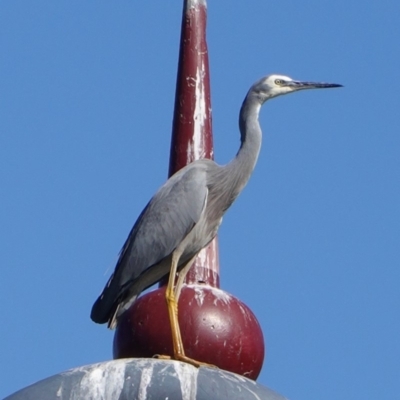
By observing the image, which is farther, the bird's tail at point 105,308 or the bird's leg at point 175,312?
the bird's tail at point 105,308

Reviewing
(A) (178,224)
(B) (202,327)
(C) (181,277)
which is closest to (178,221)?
(A) (178,224)

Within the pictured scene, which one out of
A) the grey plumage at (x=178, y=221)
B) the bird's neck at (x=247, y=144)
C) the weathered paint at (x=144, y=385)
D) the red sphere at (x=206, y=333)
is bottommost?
the weathered paint at (x=144, y=385)

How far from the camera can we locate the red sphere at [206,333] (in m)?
8.84

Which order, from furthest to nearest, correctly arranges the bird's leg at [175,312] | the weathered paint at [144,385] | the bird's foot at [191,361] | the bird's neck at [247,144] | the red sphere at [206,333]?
the bird's neck at [247,144]
the red sphere at [206,333]
the bird's leg at [175,312]
the bird's foot at [191,361]
the weathered paint at [144,385]

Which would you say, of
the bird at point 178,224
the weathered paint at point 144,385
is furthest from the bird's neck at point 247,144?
the weathered paint at point 144,385

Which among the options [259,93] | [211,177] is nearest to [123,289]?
[211,177]

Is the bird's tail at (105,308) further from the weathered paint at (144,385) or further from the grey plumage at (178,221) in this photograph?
the weathered paint at (144,385)

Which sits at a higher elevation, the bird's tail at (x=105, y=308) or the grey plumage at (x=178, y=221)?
the grey plumage at (x=178, y=221)

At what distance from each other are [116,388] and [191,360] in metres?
0.70

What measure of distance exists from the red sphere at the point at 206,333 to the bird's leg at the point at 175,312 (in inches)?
3.4

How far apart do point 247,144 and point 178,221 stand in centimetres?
69

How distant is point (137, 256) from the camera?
952 cm

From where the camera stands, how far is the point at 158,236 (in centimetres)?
951

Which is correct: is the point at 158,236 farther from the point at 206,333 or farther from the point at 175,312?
the point at 206,333
